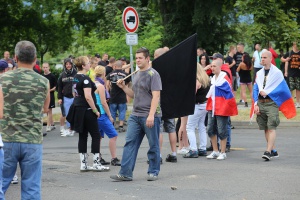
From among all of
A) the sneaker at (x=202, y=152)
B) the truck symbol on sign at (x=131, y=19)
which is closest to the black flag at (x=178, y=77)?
the sneaker at (x=202, y=152)

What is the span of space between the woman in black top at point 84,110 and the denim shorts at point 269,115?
113 inches

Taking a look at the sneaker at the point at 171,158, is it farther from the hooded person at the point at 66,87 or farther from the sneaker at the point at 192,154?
the hooded person at the point at 66,87

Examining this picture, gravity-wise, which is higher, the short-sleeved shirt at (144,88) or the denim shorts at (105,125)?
the short-sleeved shirt at (144,88)

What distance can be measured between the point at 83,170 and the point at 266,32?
17341 mm

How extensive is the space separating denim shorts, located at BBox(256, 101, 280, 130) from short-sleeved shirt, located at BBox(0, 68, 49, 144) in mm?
5889

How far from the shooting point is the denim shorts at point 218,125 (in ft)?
40.0

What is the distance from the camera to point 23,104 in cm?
676

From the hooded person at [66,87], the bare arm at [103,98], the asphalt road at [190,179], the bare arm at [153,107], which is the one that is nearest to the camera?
the asphalt road at [190,179]

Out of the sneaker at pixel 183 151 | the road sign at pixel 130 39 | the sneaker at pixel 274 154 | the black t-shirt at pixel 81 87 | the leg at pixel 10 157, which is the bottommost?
the sneaker at pixel 183 151

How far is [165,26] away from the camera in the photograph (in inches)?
1427

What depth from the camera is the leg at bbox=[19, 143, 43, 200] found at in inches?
264

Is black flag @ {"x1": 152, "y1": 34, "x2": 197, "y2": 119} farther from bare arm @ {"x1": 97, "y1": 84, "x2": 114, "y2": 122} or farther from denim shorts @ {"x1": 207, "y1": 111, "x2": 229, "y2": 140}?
denim shorts @ {"x1": 207, "y1": 111, "x2": 229, "y2": 140}

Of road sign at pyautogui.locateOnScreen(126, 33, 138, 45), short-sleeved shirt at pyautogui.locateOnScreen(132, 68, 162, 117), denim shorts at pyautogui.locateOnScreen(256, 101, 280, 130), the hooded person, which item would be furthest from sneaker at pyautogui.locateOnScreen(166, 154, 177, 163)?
road sign at pyautogui.locateOnScreen(126, 33, 138, 45)

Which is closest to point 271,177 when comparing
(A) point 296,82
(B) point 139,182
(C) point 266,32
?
(B) point 139,182
